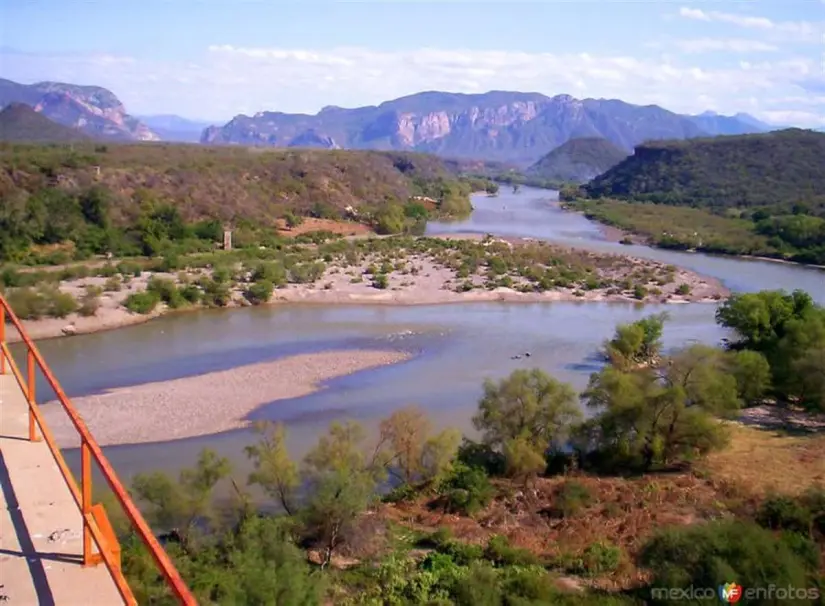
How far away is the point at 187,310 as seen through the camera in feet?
93.9

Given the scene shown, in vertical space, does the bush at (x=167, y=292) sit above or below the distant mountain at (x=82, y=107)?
below

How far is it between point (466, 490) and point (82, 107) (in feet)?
605

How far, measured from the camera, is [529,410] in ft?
46.6

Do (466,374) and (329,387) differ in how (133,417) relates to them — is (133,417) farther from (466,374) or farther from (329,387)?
(466,374)

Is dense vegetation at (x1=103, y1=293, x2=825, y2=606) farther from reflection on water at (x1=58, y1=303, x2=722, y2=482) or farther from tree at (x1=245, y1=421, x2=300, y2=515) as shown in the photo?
reflection on water at (x1=58, y1=303, x2=722, y2=482)

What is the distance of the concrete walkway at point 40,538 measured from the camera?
11.0 ft

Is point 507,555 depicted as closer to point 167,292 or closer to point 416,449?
point 416,449

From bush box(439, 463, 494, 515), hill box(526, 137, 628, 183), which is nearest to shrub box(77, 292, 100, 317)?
bush box(439, 463, 494, 515)

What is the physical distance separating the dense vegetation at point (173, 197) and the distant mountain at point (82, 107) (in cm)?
10443

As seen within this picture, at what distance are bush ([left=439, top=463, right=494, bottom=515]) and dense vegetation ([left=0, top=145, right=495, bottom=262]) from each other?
27576mm

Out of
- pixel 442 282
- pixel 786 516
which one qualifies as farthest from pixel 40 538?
pixel 442 282

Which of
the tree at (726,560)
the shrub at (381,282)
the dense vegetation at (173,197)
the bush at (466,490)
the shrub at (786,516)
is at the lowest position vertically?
the bush at (466,490)

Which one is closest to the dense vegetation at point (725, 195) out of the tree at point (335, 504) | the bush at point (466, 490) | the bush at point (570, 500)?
the bush at point (570, 500)

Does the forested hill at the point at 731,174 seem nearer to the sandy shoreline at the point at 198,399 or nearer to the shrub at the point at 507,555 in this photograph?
the sandy shoreline at the point at 198,399
